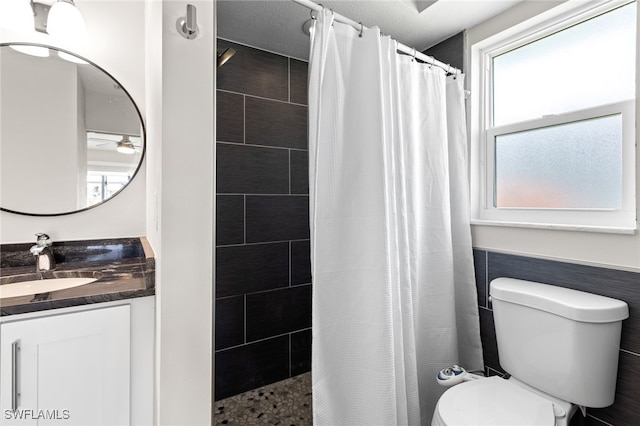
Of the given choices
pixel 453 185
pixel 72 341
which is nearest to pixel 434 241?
pixel 453 185

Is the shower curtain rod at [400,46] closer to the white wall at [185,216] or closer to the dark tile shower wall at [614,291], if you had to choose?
the white wall at [185,216]

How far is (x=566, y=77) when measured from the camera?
60.0 inches

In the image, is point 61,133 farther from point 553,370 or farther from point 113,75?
point 553,370

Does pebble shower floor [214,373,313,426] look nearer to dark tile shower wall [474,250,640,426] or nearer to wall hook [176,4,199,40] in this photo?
dark tile shower wall [474,250,640,426]

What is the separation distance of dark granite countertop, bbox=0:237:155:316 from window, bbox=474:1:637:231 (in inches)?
68.4

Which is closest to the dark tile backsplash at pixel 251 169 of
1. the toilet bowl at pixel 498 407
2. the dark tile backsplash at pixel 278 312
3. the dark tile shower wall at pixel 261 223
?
the dark tile shower wall at pixel 261 223

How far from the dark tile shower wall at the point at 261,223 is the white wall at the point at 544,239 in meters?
1.09

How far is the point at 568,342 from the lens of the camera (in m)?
1.18

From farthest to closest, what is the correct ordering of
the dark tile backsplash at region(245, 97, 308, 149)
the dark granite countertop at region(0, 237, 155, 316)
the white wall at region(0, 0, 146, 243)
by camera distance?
the dark tile backsplash at region(245, 97, 308, 149)
the white wall at region(0, 0, 146, 243)
the dark granite countertop at region(0, 237, 155, 316)

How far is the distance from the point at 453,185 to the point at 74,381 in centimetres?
186

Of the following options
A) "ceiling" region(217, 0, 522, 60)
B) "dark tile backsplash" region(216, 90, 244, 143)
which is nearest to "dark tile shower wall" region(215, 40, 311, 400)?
"dark tile backsplash" region(216, 90, 244, 143)

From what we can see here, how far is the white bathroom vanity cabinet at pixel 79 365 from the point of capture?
102 cm

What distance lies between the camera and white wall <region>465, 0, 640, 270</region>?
1243 millimetres

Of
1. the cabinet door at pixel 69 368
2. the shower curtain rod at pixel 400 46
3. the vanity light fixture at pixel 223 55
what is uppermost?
the vanity light fixture at pixel 223 55
